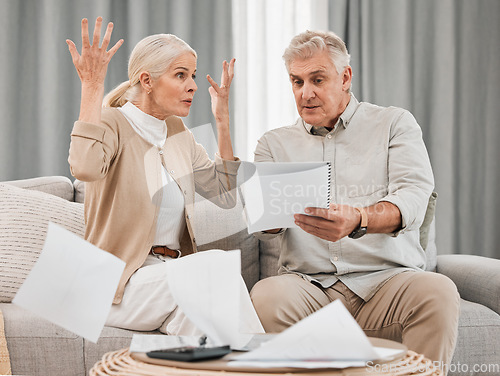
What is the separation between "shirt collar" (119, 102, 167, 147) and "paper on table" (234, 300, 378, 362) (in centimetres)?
114

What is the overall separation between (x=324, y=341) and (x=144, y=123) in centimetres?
120

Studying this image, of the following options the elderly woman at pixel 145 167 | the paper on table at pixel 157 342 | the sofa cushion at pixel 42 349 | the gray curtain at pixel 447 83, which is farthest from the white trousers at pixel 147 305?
the gray curtain at pixel 447 83

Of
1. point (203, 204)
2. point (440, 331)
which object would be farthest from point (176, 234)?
point (440, 331)

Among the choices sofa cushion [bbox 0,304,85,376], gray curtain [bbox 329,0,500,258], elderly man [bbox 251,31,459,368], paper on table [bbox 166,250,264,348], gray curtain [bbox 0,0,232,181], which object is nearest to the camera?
paper on table [bbox 166,250,264,348]

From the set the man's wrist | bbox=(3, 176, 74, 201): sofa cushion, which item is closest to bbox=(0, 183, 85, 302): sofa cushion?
bbox=(3, 176, 74, 201): sofa cushion

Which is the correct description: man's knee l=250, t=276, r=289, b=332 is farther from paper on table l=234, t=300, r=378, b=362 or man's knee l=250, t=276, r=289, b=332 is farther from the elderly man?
paper on table l=234, t=300, r=378, b=362

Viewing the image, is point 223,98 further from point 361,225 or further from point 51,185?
point 51,185

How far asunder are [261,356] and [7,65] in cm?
253

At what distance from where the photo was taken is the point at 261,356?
0.84m

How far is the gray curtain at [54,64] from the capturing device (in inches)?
112

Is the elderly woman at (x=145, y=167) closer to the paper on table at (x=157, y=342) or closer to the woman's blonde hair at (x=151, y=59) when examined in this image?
the woman's blonde hair at (x=151, y=59)

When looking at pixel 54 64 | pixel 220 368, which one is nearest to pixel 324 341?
pixel 220 368

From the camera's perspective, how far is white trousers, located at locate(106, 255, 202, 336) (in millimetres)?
1594

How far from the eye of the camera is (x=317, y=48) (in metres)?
1.86
